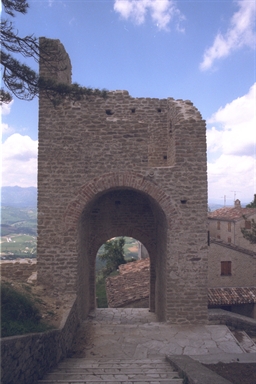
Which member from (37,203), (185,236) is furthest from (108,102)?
(185,236)

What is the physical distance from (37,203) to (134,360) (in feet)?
15.0

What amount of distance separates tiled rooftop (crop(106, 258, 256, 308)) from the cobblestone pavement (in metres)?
4.86

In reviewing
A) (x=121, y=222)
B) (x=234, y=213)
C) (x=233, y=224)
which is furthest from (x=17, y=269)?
(x=234, y=213)

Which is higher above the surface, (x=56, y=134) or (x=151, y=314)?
(x=56, y=134)

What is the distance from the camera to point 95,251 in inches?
445

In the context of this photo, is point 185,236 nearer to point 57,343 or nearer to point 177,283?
point 177,283

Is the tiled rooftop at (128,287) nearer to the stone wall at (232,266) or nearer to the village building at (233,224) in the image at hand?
the stone wall at (232,266)

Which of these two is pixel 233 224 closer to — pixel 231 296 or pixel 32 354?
pixel 231 296

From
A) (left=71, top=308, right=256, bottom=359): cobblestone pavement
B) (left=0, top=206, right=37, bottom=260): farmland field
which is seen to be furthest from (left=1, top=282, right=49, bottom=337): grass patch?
(left=0, top=206, right=37, bottom=260): farmland field

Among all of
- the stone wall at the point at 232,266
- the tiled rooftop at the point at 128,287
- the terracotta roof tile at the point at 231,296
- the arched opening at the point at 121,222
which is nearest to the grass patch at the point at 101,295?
the tiled rooftop at the point at 128,287

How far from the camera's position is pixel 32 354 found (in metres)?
5.10

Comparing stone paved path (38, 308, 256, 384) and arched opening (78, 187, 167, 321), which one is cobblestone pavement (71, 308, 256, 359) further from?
arched opening (78, 187, 167, 321)

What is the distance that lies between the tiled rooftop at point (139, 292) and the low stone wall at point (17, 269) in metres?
4.37

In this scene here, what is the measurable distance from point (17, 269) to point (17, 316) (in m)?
5.13
